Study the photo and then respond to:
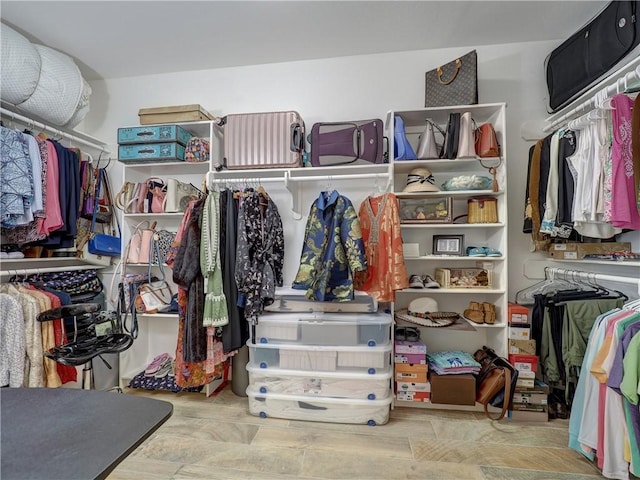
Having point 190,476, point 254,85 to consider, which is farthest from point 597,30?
point 190,476

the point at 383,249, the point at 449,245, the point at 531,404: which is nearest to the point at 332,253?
the point at 383,249

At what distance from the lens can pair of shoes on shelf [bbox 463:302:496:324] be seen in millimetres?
2041

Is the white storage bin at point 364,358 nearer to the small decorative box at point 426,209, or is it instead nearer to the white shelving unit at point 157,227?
the small decorative box at point 426,209

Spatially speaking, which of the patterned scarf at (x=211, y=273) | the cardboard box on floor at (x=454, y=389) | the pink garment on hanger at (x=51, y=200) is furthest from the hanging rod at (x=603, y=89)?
the pink garment on hanger at (x=51, y=200)

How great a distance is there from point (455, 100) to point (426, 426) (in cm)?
222

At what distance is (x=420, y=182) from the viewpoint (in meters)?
2.03

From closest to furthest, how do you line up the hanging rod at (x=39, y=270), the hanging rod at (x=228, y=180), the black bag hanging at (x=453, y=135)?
the hanging rod at (x=39, y=270)
the black bag hanging at (x=453, y=135)
the hanging rod at (x=228, y=180)

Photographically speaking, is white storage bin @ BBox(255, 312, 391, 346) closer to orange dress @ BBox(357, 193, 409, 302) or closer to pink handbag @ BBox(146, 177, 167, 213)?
orange dress @ BBox(357, 193, 409, 302)

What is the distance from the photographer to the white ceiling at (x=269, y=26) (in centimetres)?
187

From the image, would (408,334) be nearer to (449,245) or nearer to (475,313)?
(475,313)

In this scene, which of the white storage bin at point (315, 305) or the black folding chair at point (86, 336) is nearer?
the black folding chair at point (86, 336)

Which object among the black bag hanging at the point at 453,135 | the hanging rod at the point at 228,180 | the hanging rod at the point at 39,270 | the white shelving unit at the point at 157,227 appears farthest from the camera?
the white shelving unit at the point at 157,227

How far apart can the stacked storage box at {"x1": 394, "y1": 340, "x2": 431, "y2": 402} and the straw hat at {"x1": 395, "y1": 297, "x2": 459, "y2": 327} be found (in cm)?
18

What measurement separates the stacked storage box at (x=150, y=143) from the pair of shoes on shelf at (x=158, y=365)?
1673 mm
